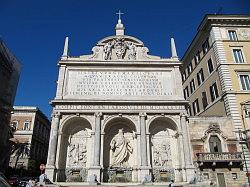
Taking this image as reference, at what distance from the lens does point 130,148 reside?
24875mm

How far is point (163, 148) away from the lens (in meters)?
25.0

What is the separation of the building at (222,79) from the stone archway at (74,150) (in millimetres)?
10966

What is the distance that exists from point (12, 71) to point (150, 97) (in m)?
25.1

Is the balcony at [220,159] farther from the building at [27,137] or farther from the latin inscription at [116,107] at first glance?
the building at [27,137]

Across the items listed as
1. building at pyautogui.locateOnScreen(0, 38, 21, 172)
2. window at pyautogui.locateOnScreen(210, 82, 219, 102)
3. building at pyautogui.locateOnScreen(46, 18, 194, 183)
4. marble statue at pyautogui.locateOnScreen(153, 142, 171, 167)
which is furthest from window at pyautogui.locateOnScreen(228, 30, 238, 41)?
building at pyautogui.locateOnScreen(0, 38, 21, 172)

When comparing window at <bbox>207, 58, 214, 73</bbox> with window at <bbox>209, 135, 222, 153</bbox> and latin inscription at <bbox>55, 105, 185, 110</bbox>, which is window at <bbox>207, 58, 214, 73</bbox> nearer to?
latin inscription at <bbox>55, 105, 185, 110</bbox>

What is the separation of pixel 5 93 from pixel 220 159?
102 ft

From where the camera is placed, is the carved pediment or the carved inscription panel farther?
the carved pediment

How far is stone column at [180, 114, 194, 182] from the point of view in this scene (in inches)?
887

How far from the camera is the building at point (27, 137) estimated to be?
141 feet

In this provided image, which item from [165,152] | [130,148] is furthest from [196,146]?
[130,148]

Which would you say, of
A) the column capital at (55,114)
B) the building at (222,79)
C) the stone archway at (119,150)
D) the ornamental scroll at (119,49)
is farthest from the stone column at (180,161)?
the column capital at (55,114)

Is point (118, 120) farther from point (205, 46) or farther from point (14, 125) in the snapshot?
point (14, 125)

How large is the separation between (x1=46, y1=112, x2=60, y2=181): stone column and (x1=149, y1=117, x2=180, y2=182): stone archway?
30.7ft
